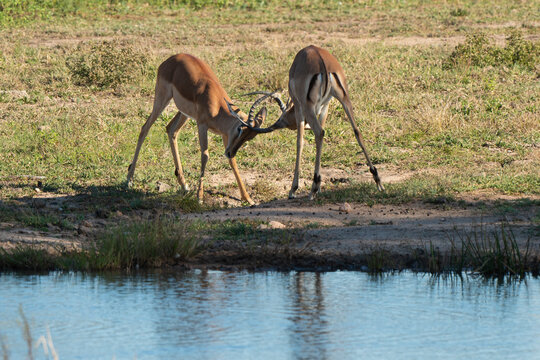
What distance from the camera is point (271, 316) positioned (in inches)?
262

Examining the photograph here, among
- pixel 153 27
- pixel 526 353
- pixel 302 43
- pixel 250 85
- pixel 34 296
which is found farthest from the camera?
pixel 153 27

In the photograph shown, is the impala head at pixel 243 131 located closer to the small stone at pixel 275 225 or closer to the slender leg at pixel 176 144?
the slender leg at pixel 176 144

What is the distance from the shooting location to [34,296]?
7.12 meters

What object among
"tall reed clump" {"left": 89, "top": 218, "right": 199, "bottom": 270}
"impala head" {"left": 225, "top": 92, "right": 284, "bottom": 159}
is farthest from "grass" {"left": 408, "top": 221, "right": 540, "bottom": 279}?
"impala head" {"left": 225, "top": 92, "right": 284, "bottom": 159}

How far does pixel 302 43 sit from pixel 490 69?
5.22 meters

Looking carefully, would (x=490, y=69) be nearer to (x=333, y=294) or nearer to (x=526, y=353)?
(x=333, y=294)

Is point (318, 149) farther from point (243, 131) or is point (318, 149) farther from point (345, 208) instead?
point (345, 208)

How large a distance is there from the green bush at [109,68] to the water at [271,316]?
8.12m

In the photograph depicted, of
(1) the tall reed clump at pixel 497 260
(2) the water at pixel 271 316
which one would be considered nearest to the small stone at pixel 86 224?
(2) the water at pixel 271 316

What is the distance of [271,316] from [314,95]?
4325 mm

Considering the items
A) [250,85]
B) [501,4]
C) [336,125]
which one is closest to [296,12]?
[501,4]

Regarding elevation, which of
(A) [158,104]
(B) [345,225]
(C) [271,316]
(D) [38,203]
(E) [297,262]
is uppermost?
(A) [158,104]

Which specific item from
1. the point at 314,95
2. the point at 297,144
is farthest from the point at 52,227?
the point at 314,95

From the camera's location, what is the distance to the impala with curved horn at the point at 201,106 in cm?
1052
